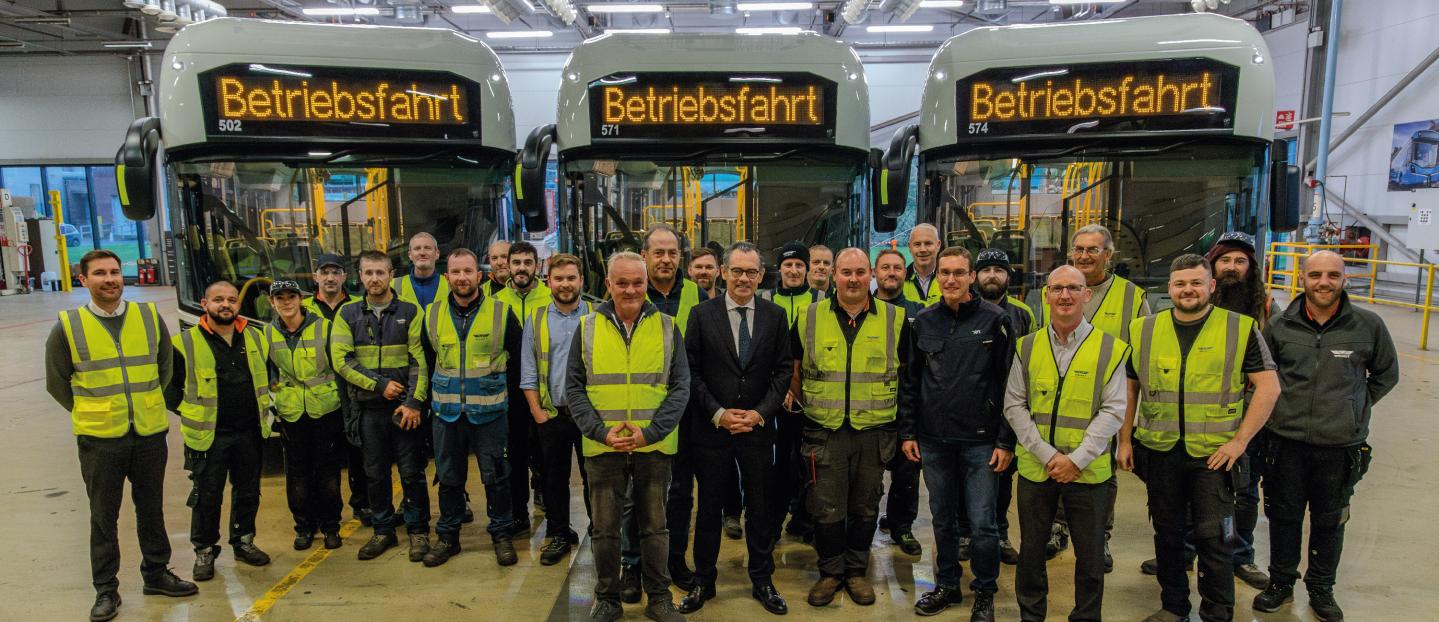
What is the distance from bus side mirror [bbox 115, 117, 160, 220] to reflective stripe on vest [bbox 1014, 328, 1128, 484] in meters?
5.50

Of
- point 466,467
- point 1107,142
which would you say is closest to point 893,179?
point 1107,142

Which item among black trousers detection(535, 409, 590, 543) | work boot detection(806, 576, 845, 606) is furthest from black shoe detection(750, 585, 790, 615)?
black trousers detection(535, 409, 590, 543)

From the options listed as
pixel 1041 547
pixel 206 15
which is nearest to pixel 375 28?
pixel 1041 547

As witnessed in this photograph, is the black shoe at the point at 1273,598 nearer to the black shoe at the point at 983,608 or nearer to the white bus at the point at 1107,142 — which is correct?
the black shoe at the point at 983,608

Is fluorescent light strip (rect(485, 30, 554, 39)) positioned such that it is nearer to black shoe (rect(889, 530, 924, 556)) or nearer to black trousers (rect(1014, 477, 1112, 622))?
black shoe (rect(889, 530, 924, 556))

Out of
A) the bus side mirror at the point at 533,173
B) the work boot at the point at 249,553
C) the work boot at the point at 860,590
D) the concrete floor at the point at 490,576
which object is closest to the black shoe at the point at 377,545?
the concrete floor at the point at 490,576

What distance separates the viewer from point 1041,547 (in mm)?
3367

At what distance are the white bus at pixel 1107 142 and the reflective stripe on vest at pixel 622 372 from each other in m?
2.71

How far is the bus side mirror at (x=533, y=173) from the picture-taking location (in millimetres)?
5566

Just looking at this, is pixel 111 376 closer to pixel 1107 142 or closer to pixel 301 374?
pixel 301 374

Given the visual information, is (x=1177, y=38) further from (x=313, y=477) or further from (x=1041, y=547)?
(x=313, y=477)

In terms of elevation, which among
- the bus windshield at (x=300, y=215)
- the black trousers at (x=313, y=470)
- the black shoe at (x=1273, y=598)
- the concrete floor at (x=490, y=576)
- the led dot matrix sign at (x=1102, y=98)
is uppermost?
the led dot matrix sign at (x=1102, y=98)

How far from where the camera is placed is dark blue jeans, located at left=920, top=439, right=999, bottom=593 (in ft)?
11.7

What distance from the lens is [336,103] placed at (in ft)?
17.9
